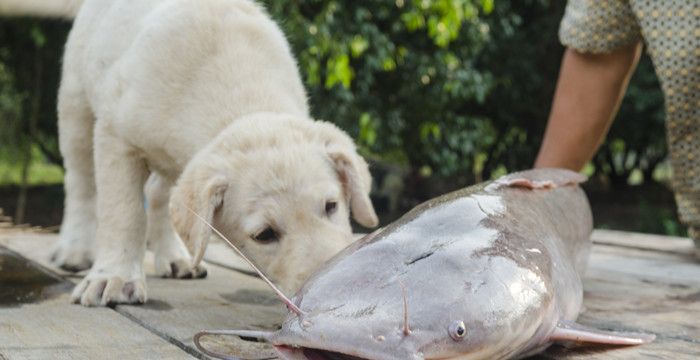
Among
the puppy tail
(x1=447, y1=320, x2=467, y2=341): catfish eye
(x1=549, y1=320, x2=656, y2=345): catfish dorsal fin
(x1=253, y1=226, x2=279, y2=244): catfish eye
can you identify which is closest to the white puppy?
(x1=253, y1=226, x2=279, y2=244): catfish eye

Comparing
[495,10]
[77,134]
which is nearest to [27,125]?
[495,10]

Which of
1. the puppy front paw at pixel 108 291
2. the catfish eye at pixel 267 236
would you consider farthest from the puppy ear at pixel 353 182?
the puppy front paw at pixel 108 291

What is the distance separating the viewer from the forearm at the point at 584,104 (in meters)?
4.30

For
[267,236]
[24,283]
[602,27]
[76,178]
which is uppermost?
[602,27]

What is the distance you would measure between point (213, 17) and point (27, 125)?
752cm

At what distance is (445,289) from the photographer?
193cm

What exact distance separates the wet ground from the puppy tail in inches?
43.3

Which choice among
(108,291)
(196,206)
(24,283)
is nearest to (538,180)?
(196,206)

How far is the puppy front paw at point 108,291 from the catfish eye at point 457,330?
61.0 inches

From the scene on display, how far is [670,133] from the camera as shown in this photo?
4.28 metres

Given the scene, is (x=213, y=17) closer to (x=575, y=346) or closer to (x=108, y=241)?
(x=108, y=241)

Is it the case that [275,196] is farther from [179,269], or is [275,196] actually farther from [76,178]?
[76,178]

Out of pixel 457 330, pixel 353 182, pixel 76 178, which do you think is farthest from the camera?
pixel 76 178

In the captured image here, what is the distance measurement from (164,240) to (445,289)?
2.24 metres
